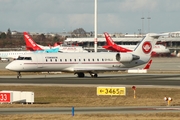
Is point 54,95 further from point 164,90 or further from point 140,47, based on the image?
point 140,47

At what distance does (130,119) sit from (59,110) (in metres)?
6.41

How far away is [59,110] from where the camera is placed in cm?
3528

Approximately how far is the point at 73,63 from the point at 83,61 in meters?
1.44

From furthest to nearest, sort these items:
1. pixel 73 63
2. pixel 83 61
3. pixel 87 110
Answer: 1. pixel 83 61
2. pixel 73 63
3. pixel 87 110

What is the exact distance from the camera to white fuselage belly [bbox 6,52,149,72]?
2633 inches

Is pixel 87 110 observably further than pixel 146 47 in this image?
No

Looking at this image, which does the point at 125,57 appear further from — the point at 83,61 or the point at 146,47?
the point at 83,61

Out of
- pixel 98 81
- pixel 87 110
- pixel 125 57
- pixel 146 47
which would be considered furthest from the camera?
pixel 146 47

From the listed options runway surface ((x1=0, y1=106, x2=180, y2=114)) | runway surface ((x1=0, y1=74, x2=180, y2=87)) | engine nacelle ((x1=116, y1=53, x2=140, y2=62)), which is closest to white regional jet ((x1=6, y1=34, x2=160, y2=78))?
engine nacelle ((x1=116, y1=53, x2=140, y2=62))

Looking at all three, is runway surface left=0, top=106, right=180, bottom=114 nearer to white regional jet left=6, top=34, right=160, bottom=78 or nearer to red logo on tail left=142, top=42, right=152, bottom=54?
white regional jet left=6, top=34, right=160, bottom=78

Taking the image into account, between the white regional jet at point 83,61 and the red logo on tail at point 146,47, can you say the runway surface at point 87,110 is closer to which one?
the white regional jet at point 83,61

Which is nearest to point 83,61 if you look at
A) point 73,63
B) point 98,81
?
point 73,63

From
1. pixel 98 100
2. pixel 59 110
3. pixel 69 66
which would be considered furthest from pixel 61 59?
pixel 59 110

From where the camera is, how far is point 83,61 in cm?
7006
